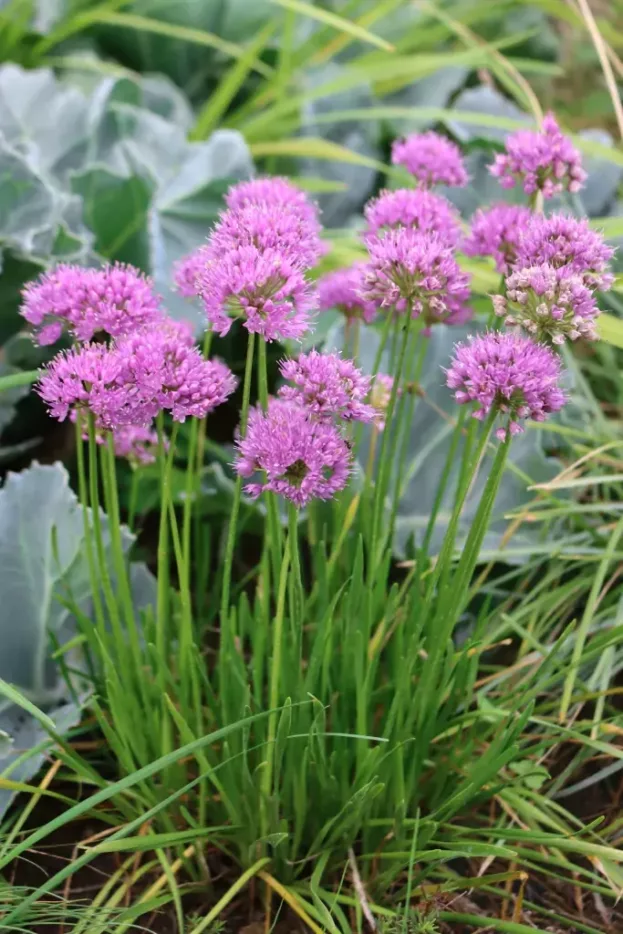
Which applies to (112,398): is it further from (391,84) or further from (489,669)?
(391,84)

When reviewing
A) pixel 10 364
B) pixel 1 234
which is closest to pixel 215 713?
pixel 10 364

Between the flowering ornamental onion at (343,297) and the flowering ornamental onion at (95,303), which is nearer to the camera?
the flowering ornamental onion at (95,303)

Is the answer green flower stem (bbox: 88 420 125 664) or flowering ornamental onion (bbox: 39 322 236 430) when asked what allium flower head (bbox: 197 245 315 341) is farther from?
green flower stem (bbox: 88 420 125 664)

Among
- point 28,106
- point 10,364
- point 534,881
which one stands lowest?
point 534,881

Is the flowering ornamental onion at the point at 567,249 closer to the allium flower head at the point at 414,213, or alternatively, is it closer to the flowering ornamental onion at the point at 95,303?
the allium flower head at the point at 414,213

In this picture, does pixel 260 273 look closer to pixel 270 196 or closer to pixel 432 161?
pixel 270 196

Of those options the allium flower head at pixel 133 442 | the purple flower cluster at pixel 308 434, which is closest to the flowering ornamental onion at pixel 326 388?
the purple flower cluster at pixel 308 434

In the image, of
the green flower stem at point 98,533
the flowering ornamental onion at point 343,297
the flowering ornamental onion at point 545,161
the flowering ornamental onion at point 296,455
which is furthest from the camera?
the flowering ornamental onion at point 343,297

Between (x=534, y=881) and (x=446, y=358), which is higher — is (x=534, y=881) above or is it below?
below
